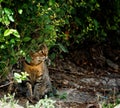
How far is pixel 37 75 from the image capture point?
435 centimetres

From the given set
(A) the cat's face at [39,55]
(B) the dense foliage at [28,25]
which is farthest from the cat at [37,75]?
(B) the dense foliage at [28,25]

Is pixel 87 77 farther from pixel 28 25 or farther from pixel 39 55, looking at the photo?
pixel 28 25

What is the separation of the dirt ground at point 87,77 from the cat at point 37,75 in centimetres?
14

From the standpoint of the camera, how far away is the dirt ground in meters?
4.67

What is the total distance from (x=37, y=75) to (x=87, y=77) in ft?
4.45

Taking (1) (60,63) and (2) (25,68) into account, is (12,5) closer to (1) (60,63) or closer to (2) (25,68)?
(2) (25,68)

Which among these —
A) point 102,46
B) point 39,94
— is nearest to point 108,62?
point 102,46

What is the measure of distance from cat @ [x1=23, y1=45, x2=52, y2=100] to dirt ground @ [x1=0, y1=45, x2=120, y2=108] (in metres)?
0.14

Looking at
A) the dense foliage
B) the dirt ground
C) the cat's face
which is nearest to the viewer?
the dense foliage

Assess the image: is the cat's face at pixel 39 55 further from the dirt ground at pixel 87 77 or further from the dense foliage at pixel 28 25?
the dirt ground at pixel 87 77

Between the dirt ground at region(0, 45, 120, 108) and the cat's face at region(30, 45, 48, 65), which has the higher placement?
the cat's face at region(30, 45, 48, 65)

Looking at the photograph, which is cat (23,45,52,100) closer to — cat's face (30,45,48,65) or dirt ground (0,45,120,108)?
cat's face (30,45,48,65)

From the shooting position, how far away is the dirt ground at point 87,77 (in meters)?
4.67

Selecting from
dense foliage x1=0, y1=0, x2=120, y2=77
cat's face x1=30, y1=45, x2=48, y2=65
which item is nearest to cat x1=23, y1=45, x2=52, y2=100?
cat's face x1=30, y1=45, x2=48, y2=65
